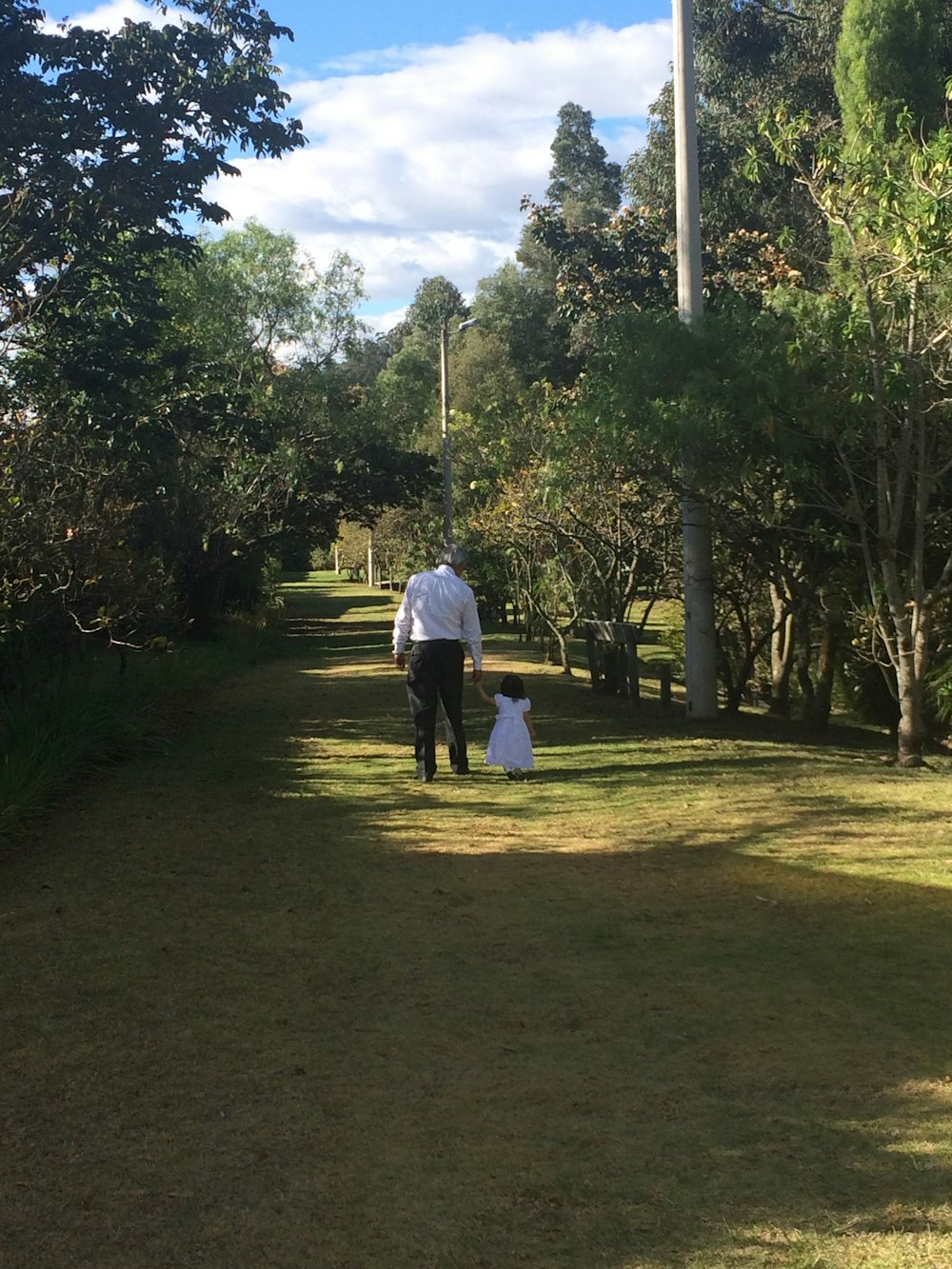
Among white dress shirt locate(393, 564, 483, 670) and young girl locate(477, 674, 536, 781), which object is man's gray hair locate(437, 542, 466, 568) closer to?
white dress shirt locate(393, 564, 483, 670)

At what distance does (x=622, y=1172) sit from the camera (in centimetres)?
376

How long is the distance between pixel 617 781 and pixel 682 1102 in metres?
5.84

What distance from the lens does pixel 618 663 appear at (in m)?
16.6

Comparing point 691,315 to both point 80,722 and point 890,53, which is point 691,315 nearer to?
point 80,722

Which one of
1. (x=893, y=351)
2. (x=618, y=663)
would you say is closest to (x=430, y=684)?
(x=893, y=351)

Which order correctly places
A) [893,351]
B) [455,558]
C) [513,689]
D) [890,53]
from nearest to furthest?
[455,558], [513,689], [893,351], [890,53]

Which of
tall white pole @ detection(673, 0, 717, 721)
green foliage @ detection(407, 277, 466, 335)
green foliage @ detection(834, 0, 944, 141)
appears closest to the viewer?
tall white pole @ detection(673, 0, 717, 721)

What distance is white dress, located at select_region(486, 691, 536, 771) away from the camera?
1029 cm

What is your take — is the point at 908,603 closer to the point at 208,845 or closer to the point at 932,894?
the point at 932,894

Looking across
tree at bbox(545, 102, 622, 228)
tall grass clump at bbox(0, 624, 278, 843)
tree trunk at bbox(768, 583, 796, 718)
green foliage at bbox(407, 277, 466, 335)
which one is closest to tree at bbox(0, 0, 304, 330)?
tall grass clump at bbox(0, 624, 278, 843)

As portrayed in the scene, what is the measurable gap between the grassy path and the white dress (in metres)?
0.80

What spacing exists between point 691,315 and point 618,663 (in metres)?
5.25

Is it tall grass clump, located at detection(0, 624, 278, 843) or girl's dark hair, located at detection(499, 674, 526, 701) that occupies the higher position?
girl's dark hair, located at detection(499, 674, 526, 701)

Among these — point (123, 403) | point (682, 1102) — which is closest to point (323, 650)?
point (123, 403)
